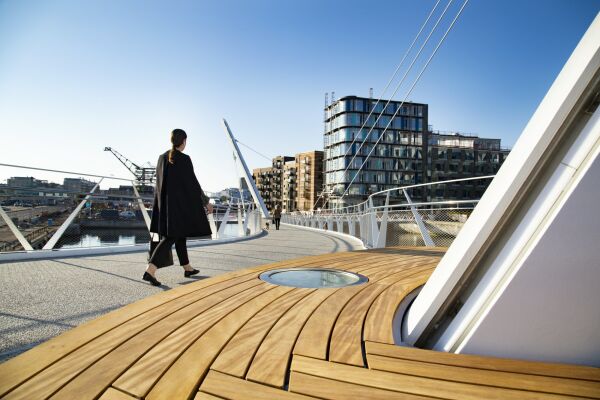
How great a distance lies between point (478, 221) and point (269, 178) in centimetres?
9542

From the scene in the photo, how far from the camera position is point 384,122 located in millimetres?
56938

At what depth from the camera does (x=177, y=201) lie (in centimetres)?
290

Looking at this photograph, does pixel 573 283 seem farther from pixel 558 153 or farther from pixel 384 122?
pixel 384 122

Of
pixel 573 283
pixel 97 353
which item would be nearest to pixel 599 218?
pixel 573 283

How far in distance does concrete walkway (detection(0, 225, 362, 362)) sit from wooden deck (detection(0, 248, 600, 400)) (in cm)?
58

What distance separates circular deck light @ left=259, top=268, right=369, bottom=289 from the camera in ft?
6.63

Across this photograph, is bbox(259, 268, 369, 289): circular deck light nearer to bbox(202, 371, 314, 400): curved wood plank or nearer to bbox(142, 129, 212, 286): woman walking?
bbox(142, 129, 212, 286): woman walking

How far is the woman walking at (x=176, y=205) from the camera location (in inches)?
111

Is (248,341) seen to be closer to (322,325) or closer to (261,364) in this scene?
(261,364)

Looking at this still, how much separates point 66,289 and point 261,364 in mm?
2263

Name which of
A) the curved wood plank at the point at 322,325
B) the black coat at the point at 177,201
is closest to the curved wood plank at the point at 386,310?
the curved wood plank at the point at 322,325

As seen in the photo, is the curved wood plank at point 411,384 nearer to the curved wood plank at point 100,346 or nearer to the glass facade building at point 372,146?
the curved wood plank at point 100,346

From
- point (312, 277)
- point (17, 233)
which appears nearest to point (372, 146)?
point (17, 233)

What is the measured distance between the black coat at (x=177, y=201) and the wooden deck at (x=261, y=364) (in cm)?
152
